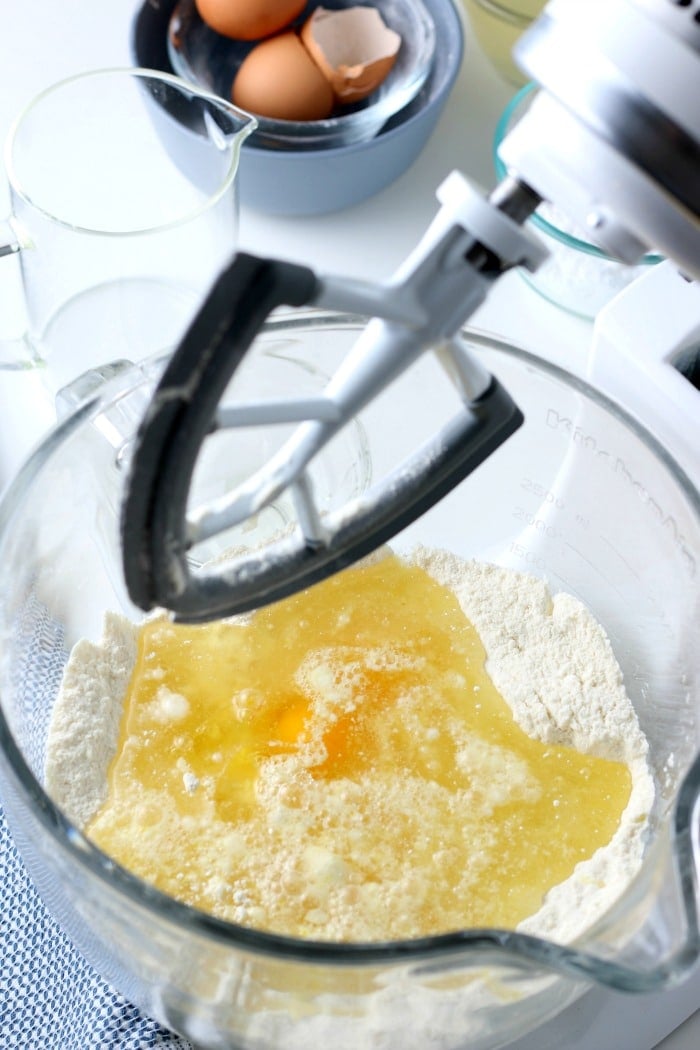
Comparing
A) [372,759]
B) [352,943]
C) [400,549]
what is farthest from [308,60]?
[352,943]

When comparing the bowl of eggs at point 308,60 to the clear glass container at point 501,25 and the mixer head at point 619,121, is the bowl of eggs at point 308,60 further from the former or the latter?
the mixer head at point 619,121

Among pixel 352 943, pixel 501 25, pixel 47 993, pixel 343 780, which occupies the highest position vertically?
pixel 501 25

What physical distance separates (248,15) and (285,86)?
0.07 m

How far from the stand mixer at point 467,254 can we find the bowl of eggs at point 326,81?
52 centimetres

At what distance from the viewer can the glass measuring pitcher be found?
837 millimetres

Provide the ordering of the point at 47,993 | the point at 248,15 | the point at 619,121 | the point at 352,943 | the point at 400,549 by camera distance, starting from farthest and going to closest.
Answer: the point at 248,15 → the point at 400,549 → the point at 47,993 → the point at 352,943 → the point at 619,121

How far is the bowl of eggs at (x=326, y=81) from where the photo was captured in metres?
0.89

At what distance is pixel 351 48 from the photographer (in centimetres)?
92

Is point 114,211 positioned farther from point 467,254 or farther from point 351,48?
point 467,254

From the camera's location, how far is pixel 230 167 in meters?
0.82

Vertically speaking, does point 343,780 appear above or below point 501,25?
below

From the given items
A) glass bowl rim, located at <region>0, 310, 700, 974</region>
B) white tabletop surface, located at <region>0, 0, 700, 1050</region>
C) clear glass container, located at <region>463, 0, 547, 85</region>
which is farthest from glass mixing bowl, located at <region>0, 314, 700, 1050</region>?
clear glass container, located at <region>463, 0, 547, 85</region>

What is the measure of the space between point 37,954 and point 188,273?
50cm

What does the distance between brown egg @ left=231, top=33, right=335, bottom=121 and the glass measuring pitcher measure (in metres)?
0.06
